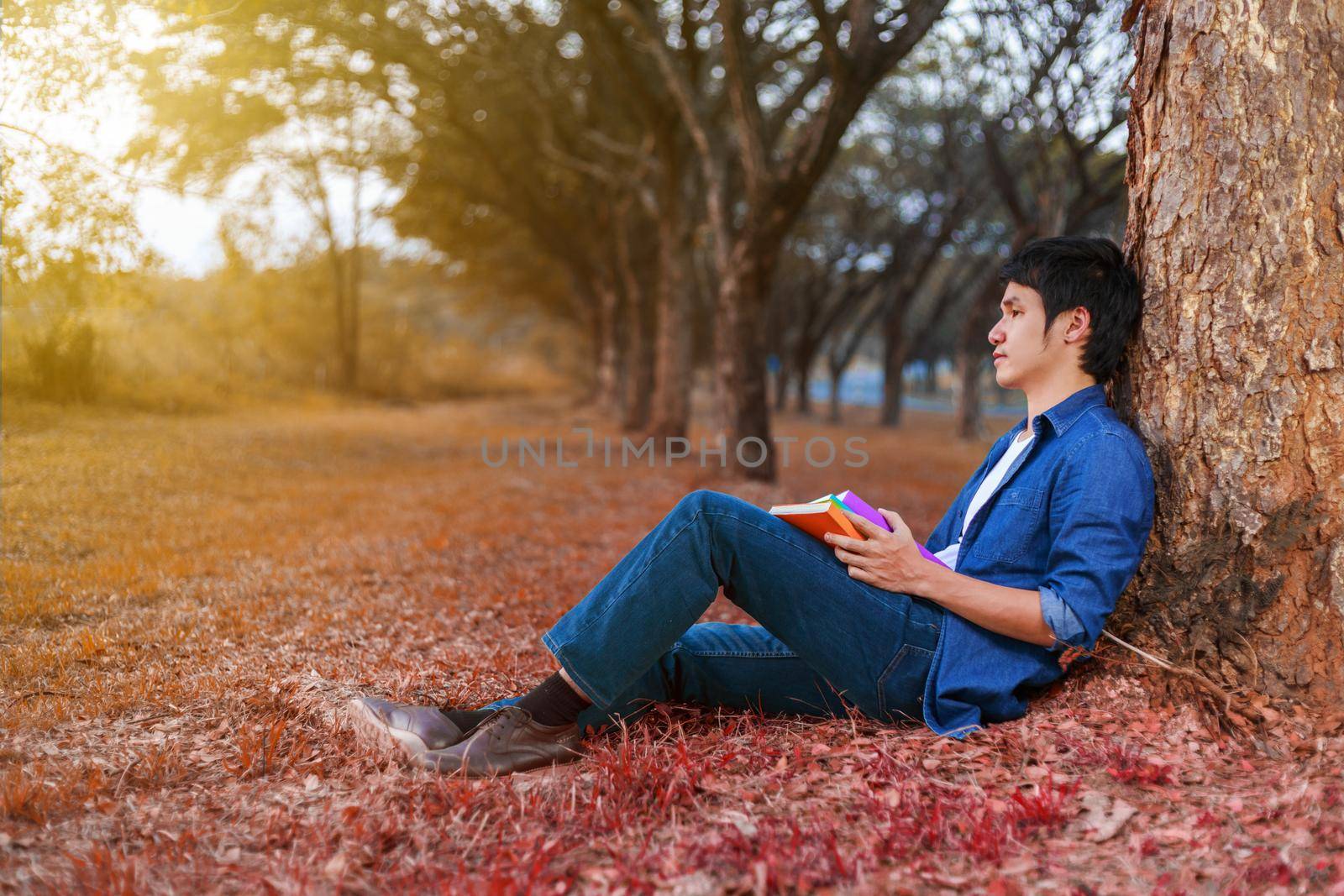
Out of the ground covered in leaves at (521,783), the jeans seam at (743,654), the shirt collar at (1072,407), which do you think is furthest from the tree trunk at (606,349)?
the shirt collar at (1072,407)

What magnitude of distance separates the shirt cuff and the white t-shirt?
391mm

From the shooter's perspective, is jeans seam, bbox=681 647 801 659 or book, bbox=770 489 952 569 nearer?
book, bbox=770 489 952 569

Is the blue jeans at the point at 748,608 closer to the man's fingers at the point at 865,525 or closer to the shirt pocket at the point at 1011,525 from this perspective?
the man's fingers at the point at 865,525

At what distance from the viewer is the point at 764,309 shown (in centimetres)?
959

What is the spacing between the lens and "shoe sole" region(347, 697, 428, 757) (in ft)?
8.90

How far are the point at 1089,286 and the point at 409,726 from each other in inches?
98.7

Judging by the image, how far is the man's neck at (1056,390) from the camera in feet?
9.32

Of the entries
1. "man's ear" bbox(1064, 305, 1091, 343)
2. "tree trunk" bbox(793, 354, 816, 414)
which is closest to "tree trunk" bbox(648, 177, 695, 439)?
"man's ear" bbox(1064, 305, 1091, 343)

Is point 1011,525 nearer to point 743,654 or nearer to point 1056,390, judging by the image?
point 1056,390

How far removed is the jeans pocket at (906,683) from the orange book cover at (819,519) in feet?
1.28

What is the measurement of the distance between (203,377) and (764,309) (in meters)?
9.91

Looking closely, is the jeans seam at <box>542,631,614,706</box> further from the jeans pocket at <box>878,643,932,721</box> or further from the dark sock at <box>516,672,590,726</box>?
the jeans pocket at <box>878,643,932,721</box>

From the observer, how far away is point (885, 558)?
8.69ft

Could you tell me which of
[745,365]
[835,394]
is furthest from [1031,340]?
[835,394]
